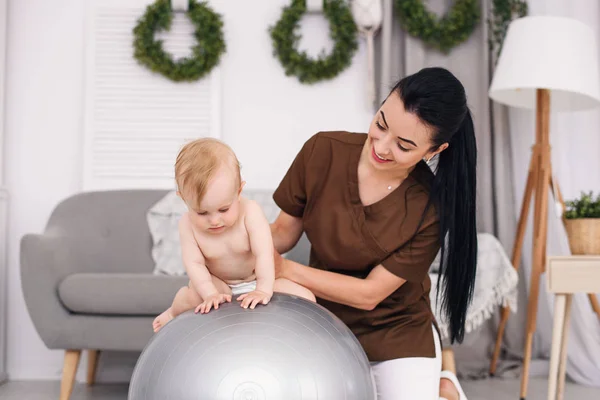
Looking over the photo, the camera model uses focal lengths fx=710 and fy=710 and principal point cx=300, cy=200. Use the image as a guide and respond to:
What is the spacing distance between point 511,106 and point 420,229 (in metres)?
2.12

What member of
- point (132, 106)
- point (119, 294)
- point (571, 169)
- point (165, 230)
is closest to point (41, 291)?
point (119, 294)

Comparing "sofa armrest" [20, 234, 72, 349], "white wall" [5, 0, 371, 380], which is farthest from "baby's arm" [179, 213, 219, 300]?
"white wall" [5, 0, 371, 380]

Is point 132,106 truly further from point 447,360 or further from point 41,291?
point 447,360

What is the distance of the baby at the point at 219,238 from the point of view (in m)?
1.33

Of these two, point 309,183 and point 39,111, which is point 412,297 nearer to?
point 309,183

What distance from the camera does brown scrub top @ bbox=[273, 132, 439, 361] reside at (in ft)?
5.31

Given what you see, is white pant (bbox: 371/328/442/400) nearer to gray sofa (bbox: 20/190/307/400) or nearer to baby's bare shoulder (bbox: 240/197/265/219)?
baby's bare shoulder (bbox: 240/197/265/219)

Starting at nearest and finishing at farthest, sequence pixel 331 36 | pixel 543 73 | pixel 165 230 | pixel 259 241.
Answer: pixel 259 241 < pixel 543 73 < pixel 165 230 < pixel 331 36

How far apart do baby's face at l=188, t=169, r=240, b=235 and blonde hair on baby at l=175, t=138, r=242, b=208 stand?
0.5 inches

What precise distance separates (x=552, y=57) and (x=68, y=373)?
7.47ft

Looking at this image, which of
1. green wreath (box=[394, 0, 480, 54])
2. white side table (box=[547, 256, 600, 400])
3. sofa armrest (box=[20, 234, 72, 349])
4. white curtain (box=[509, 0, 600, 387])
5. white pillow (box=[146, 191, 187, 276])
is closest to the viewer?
white side table (box=[547, 256, 600, 400])


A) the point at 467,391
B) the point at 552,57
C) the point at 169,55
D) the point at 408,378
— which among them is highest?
the point at 169,55

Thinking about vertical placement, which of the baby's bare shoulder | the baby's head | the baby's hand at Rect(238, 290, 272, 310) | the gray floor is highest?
the baby's head

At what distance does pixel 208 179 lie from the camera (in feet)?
4.35
